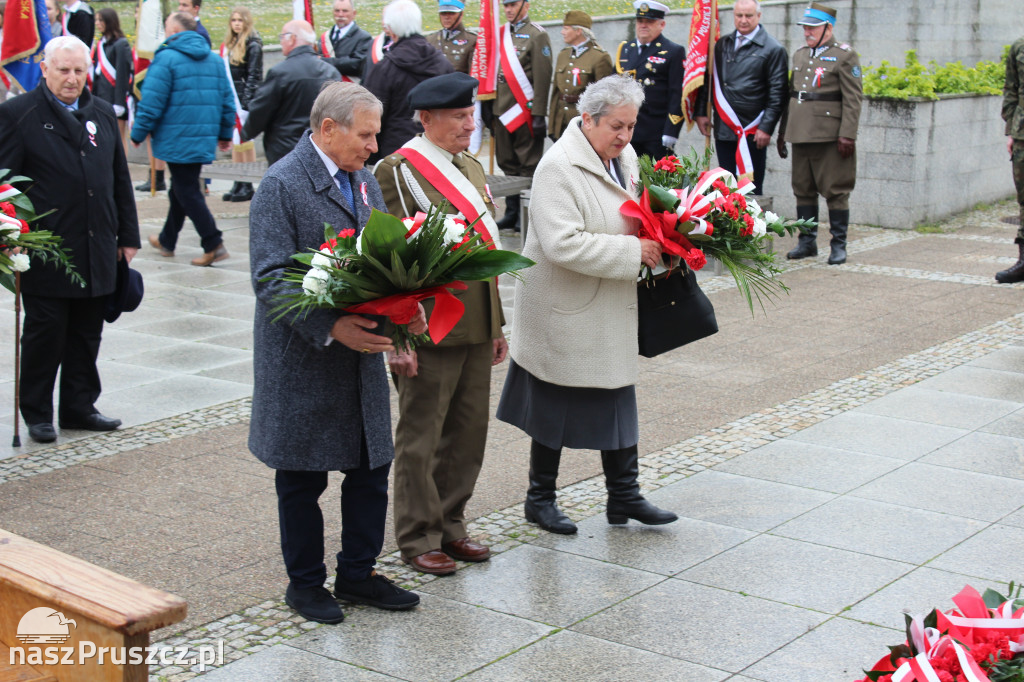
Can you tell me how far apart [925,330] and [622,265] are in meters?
4.75

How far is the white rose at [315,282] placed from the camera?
3605 millimetres

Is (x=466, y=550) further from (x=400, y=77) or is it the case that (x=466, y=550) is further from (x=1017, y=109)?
(x=1017, y=109)

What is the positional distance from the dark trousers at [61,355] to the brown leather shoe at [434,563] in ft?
8.81

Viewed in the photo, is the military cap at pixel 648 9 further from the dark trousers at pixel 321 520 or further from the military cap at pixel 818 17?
the dark trousers at pixel 321 520

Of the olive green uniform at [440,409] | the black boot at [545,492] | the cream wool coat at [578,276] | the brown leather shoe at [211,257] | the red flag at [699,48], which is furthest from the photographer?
the red flag at [699,48]

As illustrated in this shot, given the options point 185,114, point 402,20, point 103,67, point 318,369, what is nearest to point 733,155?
point 402,20

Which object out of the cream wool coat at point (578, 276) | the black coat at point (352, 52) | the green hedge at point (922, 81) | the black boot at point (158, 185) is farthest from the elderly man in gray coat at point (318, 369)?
the black boot at point (158, 185)

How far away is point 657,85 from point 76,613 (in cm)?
1010

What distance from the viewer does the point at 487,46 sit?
11.6 metres

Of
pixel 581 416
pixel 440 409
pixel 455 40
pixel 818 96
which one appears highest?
pixel 455 40

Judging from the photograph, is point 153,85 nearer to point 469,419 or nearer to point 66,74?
point 66,74

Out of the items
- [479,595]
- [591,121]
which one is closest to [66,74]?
[591,121]

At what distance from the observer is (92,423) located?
253 inches

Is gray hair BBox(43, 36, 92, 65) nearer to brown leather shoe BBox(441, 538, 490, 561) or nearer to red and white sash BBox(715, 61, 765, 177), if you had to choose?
brown leather shoe BBox(441, 538, 490, 561)
